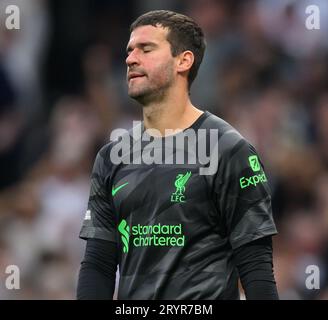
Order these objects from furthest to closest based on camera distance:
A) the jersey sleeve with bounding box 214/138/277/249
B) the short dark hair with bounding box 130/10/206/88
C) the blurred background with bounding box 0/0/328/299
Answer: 1. the blurred background with bounding box 0/0/328/299
2. the short dark hair with bounding box 130/10/206/88
3. the jersey sleeve with bounding box 214/138/277/249

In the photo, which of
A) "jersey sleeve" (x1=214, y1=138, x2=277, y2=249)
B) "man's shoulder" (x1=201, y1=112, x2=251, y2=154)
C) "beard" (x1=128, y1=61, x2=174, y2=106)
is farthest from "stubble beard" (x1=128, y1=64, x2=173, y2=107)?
"jersey sleeve" (x1=214, y1=138, x2=277, y2=249)

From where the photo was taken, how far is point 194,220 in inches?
171

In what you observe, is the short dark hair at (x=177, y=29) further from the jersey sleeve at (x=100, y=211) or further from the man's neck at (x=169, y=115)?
the jersey sleeve at (x=100, y=211)

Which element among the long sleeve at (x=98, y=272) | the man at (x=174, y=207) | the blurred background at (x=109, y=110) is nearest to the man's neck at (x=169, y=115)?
the man at (x=174, y=207)

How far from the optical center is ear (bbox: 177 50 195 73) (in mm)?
4641

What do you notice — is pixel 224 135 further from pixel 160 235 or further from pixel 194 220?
pixel 160 235

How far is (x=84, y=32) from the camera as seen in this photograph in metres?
9.88

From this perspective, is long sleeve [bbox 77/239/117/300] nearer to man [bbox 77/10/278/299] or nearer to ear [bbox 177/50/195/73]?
man [bbox 77/10/278/299]

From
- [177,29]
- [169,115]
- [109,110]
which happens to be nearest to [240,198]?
[169,115]

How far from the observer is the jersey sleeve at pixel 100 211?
4586 millimetres

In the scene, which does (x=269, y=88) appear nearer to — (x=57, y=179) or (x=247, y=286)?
(x=57, y=179)

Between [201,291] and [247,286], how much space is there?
23 cm

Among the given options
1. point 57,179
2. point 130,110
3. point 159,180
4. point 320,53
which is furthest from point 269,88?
point 159,180

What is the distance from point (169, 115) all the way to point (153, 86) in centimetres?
16
